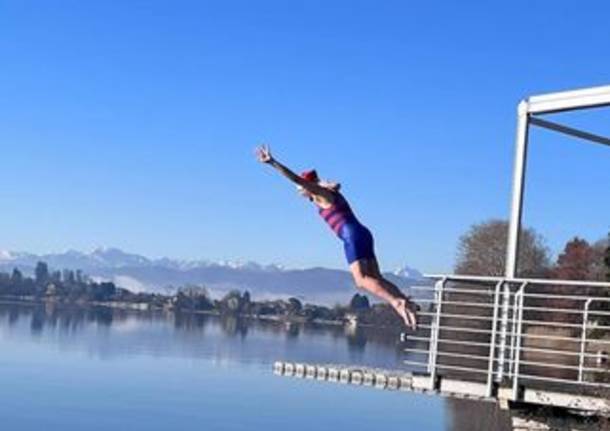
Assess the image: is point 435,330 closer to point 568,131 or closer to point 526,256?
point 568,131

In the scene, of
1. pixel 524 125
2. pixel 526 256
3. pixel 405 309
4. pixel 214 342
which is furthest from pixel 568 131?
pixel 214 342

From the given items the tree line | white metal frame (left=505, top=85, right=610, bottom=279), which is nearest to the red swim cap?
white metal frame (left=505, top=85, right=610, bottom=279)

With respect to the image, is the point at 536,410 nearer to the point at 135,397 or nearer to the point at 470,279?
the point at 470,279

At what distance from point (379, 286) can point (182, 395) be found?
6727 cm

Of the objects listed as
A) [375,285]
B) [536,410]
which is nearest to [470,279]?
[536,410]

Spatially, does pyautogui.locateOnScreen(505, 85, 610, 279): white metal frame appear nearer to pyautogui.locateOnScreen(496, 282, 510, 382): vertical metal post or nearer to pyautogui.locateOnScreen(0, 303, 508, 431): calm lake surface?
pyautogui.locateOnScreen(496, 282, 510, 382): vertical metal post

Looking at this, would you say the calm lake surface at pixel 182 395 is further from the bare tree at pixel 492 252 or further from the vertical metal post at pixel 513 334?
the vertical metal post at pixel 513 334

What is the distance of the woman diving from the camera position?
8945mm

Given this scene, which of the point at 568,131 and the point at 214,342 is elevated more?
the point at 568,131

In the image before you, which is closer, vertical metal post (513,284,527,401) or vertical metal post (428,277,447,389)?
vertical metal post (513,284,527,401)

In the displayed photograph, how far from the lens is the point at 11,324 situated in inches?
6565

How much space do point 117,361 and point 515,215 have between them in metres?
92.6

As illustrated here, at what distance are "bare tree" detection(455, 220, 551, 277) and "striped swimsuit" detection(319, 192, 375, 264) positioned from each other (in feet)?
120

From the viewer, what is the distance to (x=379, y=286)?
9164mm
